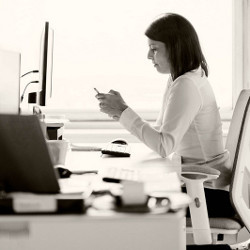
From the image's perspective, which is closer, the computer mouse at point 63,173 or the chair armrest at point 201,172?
the computer mouse at point 63,173

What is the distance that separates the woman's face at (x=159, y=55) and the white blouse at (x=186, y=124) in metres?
0.15

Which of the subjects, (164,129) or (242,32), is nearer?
(164,129)

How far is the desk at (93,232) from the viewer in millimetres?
1111

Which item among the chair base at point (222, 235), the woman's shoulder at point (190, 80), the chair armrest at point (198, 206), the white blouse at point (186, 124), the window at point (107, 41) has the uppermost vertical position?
the window at point (107, 41)

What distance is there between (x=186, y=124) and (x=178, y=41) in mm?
356

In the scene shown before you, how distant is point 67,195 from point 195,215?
2.44 feet

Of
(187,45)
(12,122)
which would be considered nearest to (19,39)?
(187,45)

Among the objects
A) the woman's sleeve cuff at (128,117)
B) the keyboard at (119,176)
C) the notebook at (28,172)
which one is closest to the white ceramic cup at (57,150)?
the keyboard at (119,176)

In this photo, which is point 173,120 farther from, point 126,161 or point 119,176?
point 119,176

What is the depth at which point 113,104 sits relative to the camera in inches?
82.7

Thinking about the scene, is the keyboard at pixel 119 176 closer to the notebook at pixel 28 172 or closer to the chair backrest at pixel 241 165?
the notebook at pixel 28 172

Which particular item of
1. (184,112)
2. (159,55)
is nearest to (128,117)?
(184,112)

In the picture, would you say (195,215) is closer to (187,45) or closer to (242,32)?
(187,45)

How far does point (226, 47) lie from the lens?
3.34 m
